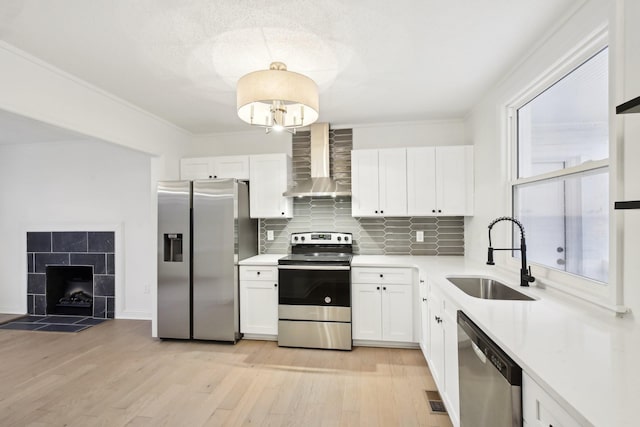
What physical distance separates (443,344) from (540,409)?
3.75 ft

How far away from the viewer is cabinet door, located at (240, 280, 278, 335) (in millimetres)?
3299

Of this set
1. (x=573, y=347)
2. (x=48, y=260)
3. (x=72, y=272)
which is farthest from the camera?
(x=72, y=272)

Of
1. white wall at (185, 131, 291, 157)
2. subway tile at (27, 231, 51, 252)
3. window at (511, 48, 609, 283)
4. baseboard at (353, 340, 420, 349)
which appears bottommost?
baseboard at (353, 340, 420, 349)

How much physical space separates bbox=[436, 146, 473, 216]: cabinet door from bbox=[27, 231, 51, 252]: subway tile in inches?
215

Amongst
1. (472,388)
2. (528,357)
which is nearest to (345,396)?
(472,388)

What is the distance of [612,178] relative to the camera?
1378 millimetres

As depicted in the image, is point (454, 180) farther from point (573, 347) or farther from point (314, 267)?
point (573, 347)

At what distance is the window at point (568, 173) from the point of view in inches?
61.5

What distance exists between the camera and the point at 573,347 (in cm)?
110

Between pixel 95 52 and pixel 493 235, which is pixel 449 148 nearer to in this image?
pixel 493 235

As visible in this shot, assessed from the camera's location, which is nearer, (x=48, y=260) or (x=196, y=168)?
(x=196, y=168)

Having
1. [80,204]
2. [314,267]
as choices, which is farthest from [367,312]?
[80,204]

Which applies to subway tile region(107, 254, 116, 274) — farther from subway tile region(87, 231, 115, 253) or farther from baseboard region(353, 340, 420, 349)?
baseboard region(353, 340, 420, 349)

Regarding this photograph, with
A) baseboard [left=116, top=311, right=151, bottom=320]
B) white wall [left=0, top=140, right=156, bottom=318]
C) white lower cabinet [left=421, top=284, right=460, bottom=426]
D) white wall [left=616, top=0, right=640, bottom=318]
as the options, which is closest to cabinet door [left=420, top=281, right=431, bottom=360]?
white lower cabinet [left=421, top=284, right=460, bottom=426]
